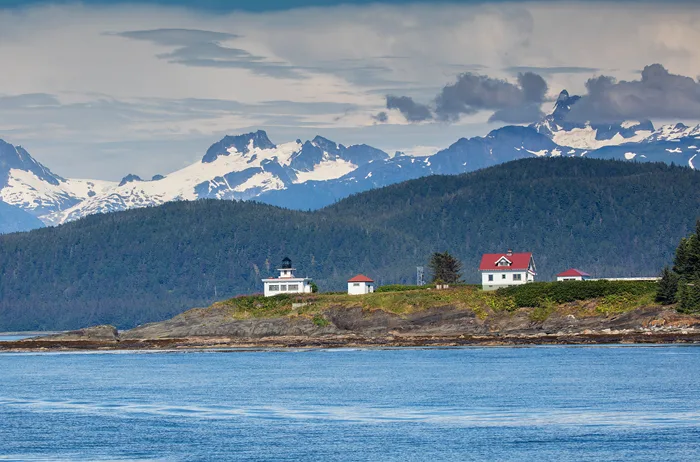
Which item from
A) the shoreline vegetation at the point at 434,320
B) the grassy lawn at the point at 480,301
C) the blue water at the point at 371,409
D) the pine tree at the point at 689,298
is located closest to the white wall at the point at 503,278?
the grassy lawn at the point at 480,301

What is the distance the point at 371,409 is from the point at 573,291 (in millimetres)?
72795

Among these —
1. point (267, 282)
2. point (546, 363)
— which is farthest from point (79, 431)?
point (267, 282)

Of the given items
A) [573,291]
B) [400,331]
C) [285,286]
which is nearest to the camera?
[573,291]

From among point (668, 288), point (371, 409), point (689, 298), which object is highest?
point (668, 288)

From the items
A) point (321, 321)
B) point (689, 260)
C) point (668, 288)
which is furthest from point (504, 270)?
point (668, 288)

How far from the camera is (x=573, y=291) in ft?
501

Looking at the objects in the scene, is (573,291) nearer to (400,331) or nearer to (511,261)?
(511,261)

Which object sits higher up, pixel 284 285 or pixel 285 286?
pixel 284 285

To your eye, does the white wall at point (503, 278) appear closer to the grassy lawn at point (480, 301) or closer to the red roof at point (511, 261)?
the red roof at point (511, 261)

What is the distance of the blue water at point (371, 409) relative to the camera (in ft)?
223

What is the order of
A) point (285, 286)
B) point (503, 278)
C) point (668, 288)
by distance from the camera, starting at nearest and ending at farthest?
point (668, 288), point (503, 278), point (285, 286)

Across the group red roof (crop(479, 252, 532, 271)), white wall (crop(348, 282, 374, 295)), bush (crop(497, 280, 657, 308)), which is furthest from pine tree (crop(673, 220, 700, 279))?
white wall (crop(348, 282, 374, 295))

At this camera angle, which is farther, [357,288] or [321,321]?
[357,288]

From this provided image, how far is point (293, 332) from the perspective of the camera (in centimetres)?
16575
